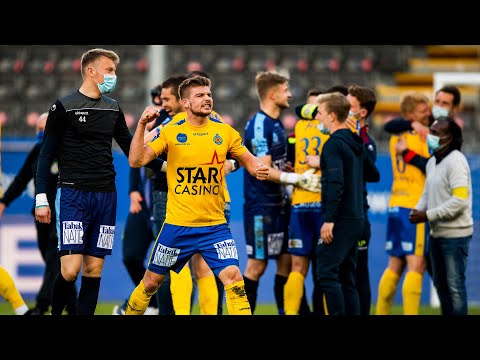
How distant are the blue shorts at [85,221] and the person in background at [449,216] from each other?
2.91m

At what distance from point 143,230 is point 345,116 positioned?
2.93 m

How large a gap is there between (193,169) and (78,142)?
884 mm

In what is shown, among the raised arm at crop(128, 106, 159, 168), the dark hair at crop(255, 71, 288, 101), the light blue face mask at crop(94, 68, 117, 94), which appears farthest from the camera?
the dark hair at crop(255, 71, 288, 101)

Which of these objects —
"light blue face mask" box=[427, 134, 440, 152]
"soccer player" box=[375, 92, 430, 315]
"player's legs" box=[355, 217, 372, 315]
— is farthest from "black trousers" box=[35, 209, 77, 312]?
"light blue face mask" box=[427, 134, 440, 152]

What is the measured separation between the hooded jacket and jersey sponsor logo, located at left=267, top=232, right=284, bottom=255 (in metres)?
0.98

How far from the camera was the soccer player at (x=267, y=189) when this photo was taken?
27.3 feet

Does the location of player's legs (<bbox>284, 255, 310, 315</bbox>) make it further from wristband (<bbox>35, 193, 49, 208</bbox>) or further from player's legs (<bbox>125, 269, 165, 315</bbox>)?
wristband (<bbox>35, 193, 49, 208</bbox>)

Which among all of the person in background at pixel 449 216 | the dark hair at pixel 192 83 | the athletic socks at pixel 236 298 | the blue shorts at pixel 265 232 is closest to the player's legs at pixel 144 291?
the athletic socks at pixel 236 298

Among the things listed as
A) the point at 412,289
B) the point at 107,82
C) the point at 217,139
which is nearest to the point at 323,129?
the point at 217,139

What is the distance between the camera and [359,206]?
7.63 metres

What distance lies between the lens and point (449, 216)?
8008 millimetres

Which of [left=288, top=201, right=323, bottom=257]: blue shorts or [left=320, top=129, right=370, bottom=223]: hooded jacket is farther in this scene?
[left=288, top=201, right=323, bottom=257]: blue shorts

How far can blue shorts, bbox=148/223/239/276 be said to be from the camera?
6.46 meters

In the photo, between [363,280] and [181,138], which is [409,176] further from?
[181,138]
